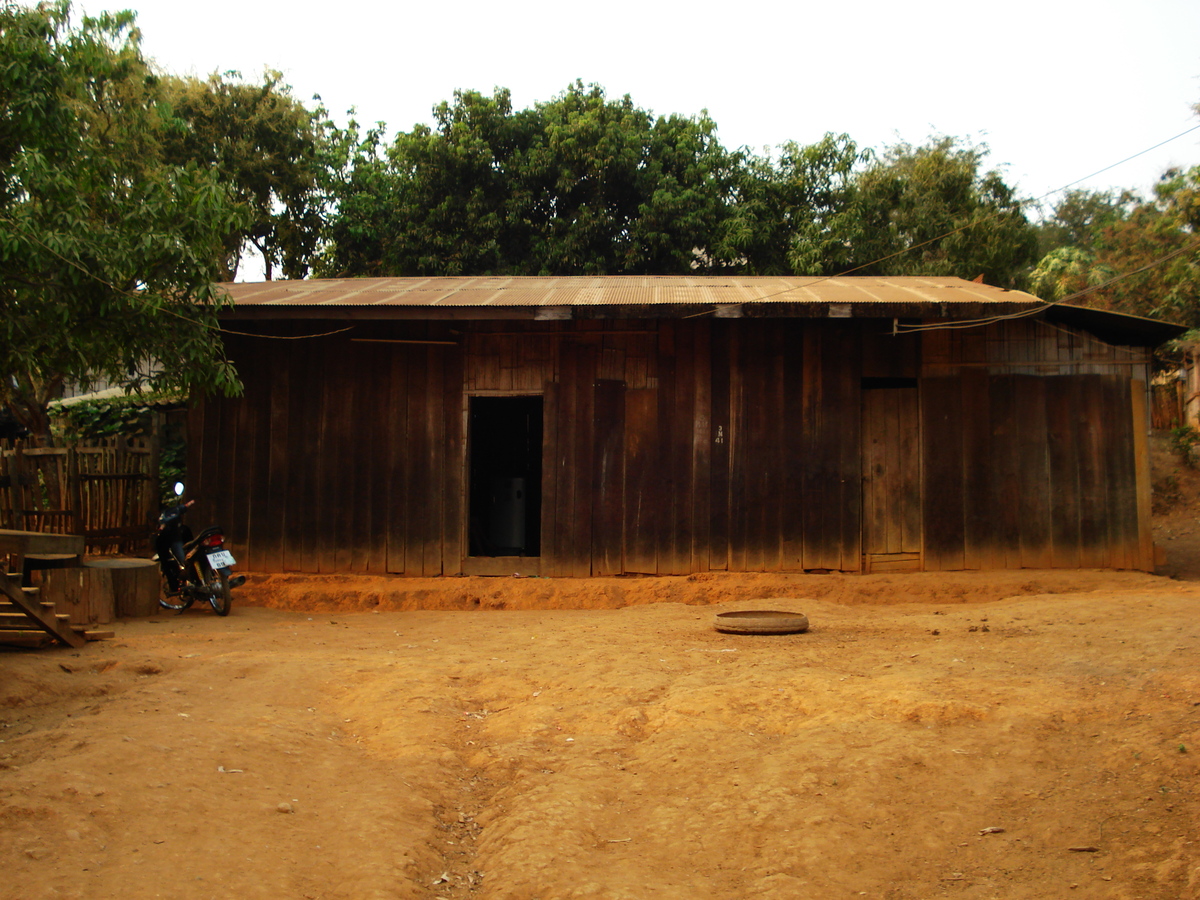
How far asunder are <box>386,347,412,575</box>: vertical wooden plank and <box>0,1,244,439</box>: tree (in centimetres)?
195

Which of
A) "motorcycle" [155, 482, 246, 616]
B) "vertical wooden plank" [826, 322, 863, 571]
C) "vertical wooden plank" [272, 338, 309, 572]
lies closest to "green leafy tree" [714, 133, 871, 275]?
"vertical wooden plank" [826, 322, 863, 571]

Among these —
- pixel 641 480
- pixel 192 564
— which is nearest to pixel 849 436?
pixel 641 480

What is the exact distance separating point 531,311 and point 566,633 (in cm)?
344

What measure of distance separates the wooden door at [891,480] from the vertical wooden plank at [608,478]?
275 centimetres

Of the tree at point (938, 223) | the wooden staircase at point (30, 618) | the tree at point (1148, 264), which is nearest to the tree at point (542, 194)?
the tree at point (938, 223)

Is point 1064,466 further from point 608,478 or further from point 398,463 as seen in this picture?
point 398,463

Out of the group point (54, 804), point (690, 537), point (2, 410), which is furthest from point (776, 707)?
point (2, 410)

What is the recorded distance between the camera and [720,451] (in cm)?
993

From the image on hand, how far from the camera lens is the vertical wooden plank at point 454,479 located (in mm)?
10109

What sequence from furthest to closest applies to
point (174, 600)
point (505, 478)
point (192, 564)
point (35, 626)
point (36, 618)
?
point (505, 478) < point (174, 600) < point (192, 564) < point (35, 626) < point (36, 618)

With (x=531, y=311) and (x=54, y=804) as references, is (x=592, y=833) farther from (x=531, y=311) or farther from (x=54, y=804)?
(x=531, y=311)

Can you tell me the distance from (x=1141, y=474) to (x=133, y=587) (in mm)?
10573

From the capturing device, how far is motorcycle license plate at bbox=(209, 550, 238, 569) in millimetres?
8547

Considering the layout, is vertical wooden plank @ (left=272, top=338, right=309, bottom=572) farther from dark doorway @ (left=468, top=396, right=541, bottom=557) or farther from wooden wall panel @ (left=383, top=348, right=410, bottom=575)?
dark doorway @ (left=468, top=396, right=541, bottom=557)
